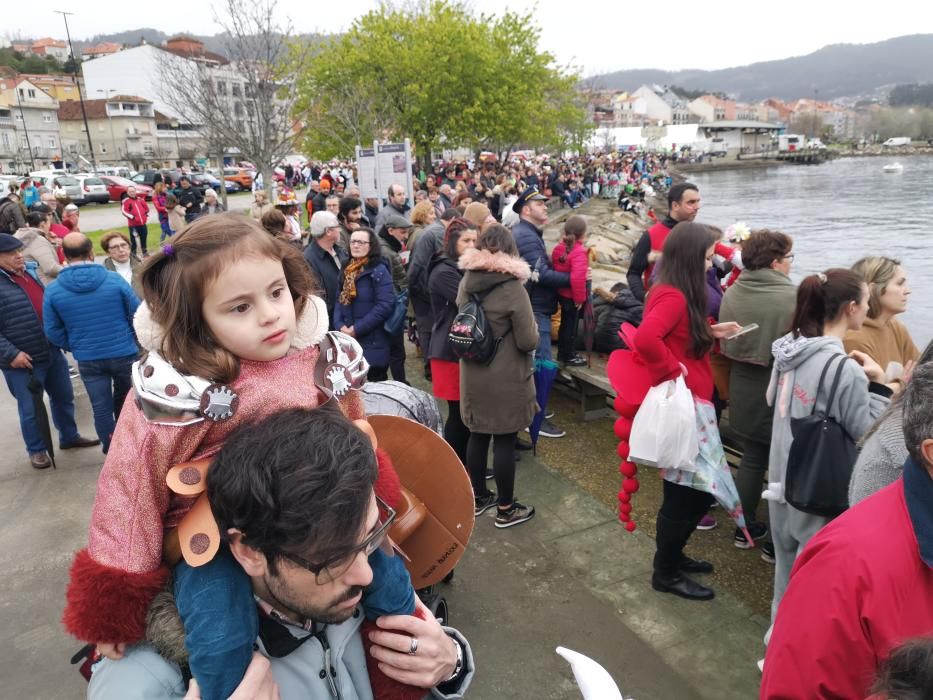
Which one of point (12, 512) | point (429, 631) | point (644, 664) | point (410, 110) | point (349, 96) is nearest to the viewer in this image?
point (429, 631)

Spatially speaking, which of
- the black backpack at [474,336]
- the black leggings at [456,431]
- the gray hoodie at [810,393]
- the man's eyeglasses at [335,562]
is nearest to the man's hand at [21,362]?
the black leggings at [456,431]

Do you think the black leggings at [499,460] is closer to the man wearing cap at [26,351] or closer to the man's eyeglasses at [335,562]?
the man's eyeglasses at [335,562]

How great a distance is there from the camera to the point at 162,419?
3.88 ft

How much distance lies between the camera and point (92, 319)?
4664 mm

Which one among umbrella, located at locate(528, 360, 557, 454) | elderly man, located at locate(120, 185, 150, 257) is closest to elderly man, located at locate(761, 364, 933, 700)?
umbrella, located at locate(528, 360, 557, 454)

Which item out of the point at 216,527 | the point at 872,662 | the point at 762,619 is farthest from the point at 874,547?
the point at 762,619

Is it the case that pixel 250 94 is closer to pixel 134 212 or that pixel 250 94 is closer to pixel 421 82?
pixel 134 212

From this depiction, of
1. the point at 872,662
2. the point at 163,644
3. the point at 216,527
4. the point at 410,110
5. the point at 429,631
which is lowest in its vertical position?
the point at 872,662

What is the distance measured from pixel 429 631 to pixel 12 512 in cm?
452

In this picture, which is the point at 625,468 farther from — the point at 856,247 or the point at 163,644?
the point at 856,247

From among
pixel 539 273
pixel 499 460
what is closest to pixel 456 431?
pixel 499 460

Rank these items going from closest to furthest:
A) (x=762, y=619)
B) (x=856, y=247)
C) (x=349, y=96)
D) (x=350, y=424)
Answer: (x=350, y=424) → (x=762, y=619) → (x=349, y=96) → (x=856, y=247)

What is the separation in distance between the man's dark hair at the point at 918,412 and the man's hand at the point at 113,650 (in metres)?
1.76

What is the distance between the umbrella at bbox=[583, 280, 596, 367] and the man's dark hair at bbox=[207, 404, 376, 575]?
15.3 feet
